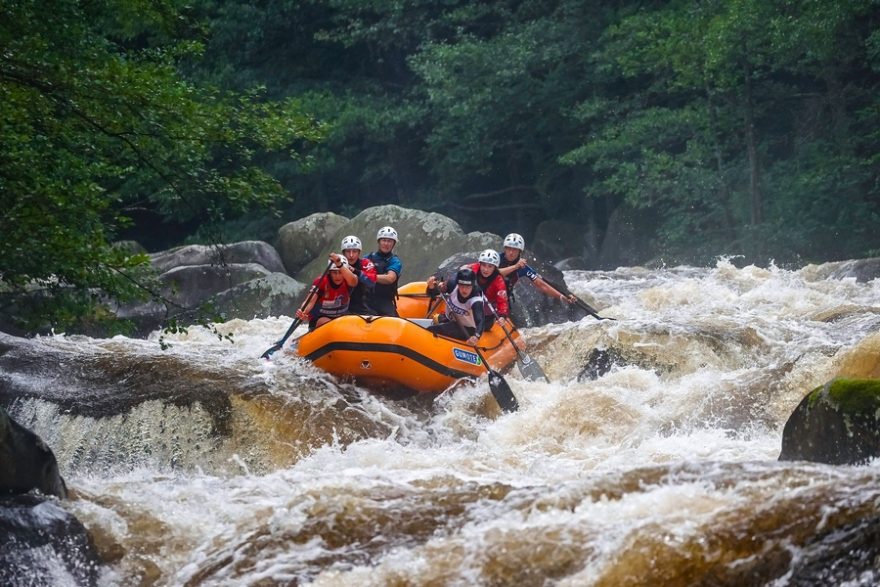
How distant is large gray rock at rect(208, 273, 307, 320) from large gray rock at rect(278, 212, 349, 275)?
2.84 m

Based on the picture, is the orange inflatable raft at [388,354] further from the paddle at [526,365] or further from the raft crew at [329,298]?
the raft crew at [329,298]

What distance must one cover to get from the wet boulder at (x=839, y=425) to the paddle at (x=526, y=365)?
11.8 ft

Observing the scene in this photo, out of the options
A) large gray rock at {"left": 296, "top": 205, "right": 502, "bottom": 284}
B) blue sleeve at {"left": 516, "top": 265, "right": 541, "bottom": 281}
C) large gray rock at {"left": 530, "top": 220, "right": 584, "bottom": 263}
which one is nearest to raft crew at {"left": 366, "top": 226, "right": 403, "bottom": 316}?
blue sleeve at {"left": 516, "top": 265, "right": 541, "bottom": 281}

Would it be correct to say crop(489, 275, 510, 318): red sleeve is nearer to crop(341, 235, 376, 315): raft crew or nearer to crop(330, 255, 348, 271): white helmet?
crop(341, 235, 376, 315): raft crew

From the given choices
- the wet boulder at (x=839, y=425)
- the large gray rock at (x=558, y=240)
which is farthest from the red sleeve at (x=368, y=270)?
the large gray rock at (x=558, y=240)

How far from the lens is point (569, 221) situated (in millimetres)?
24281

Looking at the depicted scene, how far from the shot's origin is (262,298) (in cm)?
1446

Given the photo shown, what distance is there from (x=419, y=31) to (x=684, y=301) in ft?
41.4

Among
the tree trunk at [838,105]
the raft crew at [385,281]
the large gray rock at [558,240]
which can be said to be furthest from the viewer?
the large gray rock at [558,240]

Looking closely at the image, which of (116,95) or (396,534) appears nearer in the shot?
(396,534)

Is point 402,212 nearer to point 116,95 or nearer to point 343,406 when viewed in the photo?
point 343,406

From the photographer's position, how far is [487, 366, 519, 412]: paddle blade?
775 centimetres

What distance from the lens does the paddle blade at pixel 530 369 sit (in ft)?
28.1

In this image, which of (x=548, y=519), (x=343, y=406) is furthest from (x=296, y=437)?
(x=548, y=519)
